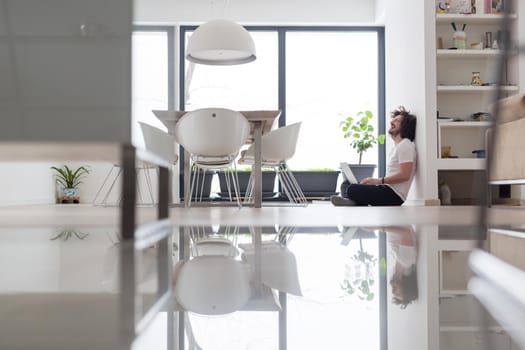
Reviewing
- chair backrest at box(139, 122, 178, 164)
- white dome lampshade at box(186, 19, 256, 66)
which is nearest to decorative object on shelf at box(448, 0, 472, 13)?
white dome lampshade at box(186, 19, 256, 66)

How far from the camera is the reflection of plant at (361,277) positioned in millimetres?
563

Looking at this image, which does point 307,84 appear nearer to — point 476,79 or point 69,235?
point 476,79

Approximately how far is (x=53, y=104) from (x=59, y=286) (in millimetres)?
420

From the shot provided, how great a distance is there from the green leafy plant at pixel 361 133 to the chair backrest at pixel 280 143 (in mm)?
1954

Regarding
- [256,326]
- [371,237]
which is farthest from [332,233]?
[256,326]

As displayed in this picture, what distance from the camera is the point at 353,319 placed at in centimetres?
44

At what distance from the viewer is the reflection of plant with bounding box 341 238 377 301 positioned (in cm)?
56

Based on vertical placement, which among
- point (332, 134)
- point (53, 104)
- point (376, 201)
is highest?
point (332, 134)

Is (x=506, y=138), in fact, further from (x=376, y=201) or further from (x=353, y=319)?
(x=353, y=319)

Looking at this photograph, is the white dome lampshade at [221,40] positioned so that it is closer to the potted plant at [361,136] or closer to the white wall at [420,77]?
the white wall at [420,77]

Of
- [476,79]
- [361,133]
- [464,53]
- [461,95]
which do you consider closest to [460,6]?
[464,53]

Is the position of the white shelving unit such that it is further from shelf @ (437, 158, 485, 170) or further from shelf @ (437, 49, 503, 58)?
shelf @ (437, 158, 485, 170)

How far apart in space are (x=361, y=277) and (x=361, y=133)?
547 cm

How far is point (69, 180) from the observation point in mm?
5887
